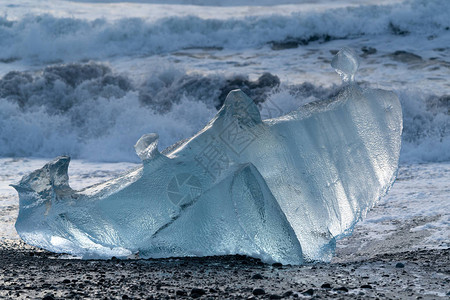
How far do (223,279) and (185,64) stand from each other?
11.8 m

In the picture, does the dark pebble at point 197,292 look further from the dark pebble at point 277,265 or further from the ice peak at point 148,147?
the ice peak at point 148,147

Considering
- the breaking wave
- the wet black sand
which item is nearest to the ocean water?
the breaking wave

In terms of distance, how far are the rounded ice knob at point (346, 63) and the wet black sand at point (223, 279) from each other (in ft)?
4.26

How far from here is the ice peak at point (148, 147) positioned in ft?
11.1

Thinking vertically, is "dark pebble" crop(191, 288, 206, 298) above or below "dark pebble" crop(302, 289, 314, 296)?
above

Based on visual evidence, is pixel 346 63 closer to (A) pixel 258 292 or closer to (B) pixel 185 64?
(A) pixel 258 292

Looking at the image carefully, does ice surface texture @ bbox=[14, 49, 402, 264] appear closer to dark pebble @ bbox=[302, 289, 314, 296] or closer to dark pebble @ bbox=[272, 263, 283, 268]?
dark pebble @ bbox=[272, 263, 283, 268]

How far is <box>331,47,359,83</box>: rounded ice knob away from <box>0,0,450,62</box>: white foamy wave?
12006mm

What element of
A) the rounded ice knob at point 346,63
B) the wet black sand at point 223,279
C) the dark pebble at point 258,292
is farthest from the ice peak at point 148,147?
the rounded ice knob at point 346,63

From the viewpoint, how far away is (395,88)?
445 inches

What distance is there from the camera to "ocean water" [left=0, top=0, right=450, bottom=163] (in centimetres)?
976

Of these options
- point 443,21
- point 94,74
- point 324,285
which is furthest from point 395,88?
point 324,285

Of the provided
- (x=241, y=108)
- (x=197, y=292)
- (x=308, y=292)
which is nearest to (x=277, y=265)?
(x=308, y=292)

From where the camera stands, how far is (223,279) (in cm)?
290
